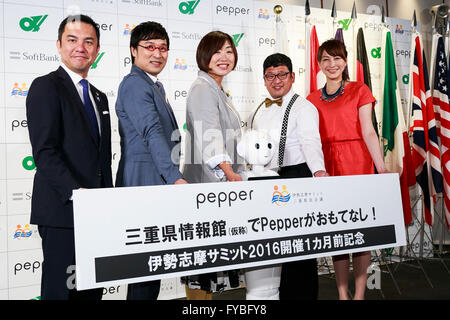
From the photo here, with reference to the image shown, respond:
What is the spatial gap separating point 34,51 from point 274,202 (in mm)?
1965

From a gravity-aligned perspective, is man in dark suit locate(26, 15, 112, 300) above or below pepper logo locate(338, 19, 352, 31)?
below

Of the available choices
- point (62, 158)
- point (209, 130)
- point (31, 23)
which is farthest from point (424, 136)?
point (31, 23)

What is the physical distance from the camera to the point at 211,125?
205 centimetres

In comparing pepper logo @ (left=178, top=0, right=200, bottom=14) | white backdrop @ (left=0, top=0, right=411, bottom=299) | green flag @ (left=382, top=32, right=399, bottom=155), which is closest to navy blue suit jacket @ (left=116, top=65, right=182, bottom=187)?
white backdrop @ (left=0, top=0, right=411, bottom=299)

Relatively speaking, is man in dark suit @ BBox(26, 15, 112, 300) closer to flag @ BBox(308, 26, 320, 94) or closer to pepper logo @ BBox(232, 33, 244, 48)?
pepper logo @ BBox(232, 33, 244, 48)

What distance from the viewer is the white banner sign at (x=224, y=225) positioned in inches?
54.2

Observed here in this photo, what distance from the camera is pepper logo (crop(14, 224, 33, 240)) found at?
266 centimetres

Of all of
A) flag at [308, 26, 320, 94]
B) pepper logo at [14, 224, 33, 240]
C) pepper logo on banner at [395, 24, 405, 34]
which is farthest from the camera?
pepper logo on banner at [395, 24, 405, 34]

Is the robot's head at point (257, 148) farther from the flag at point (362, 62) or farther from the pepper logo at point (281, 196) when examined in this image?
the flag at point (362, 62)

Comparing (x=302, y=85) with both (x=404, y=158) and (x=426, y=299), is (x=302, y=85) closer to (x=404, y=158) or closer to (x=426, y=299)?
(x=404, y=158)

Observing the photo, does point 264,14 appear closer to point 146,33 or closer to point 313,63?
point 313,63

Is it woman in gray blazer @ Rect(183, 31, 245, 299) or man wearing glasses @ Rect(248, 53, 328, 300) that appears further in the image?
man wearing glasses @ Rect(248, 53, 328, 300)

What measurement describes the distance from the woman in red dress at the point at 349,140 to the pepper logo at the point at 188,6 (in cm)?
113

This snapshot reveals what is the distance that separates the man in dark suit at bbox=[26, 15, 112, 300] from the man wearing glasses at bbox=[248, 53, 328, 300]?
0.92 m
